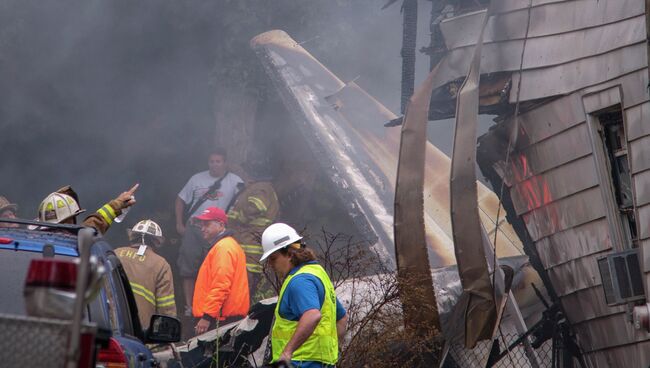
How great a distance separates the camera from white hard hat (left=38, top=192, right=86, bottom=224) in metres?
6.55

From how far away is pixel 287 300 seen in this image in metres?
5.46

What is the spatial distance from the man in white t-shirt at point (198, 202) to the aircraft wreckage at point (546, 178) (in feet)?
8.31

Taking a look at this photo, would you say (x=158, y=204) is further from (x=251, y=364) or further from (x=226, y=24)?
(x=251, y=364)

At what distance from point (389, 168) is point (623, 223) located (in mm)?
5300

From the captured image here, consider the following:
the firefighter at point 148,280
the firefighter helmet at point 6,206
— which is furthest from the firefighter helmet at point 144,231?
the firefighter helmet at point 6,206

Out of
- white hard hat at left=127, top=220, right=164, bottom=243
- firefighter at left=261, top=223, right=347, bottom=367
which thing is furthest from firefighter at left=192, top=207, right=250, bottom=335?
firefighter at left=261, top=223, right=347, bottom=367

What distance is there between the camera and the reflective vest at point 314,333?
550 centimetres

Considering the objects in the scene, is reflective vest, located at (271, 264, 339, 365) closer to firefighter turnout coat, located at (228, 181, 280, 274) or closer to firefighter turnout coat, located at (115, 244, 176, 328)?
firefighter turnout coat, located at (115, 244, 176, 328)

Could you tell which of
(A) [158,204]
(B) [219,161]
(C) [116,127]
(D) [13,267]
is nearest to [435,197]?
(B) [219,161]

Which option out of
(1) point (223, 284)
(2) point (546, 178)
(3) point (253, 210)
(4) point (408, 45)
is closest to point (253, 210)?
(3) point (253, 210)

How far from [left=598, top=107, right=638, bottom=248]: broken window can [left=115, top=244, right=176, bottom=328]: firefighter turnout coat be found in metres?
4.24

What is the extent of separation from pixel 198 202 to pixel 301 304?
23.0ft

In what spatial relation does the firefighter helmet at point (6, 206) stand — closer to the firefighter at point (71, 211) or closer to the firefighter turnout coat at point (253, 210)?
Result: the firefighter turnout coat at point (253, 210)

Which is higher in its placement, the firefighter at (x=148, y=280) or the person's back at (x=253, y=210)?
the person's back at (x=253, y=210)
